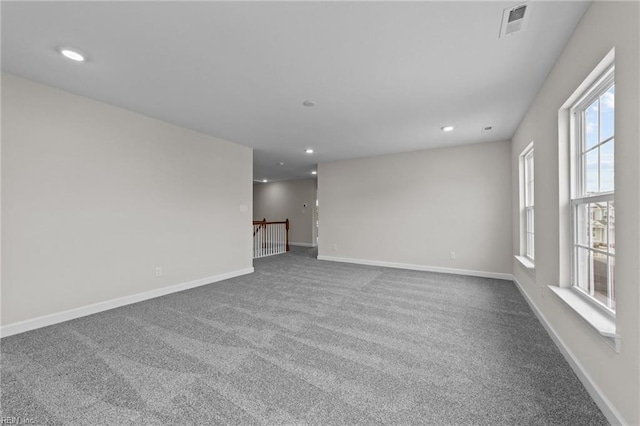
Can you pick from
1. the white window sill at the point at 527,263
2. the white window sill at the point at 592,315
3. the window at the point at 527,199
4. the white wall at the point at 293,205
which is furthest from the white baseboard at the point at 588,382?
the white wall at the point at 293,205

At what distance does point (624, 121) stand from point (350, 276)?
395cm

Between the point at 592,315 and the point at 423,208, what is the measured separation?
12.0ft

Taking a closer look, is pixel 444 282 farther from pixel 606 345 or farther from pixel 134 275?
pixel 134 275

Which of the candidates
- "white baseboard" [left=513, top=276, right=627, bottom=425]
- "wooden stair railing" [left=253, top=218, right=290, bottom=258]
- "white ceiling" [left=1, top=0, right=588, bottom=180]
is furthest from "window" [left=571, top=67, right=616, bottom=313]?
"wooden stair railing" [left=253, top=218, right=290, bottom=258]

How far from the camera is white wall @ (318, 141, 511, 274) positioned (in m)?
4.61

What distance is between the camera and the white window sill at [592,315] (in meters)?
1.39

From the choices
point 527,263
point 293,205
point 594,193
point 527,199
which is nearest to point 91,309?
point 594,193

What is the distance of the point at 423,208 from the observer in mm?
5238

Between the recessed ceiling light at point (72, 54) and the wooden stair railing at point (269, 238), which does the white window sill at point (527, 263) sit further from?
the wooden stair railing at point (269, 238)

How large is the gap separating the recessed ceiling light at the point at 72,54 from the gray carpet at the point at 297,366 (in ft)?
8.22

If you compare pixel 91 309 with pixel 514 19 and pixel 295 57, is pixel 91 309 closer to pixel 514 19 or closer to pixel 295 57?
pixel 295 57

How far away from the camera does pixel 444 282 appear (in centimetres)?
429

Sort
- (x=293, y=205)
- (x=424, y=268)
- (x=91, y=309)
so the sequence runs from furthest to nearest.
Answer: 1. (x=293, y=205)
2. (x=424, y=268)
3. (x=91, y=309)

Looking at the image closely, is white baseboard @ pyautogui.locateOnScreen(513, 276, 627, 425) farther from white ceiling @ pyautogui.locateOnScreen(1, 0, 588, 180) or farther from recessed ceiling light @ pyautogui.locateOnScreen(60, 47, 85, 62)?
recessed ceiling light @ pyautogui.locateOnScreen(60, 47, 85, 62)
